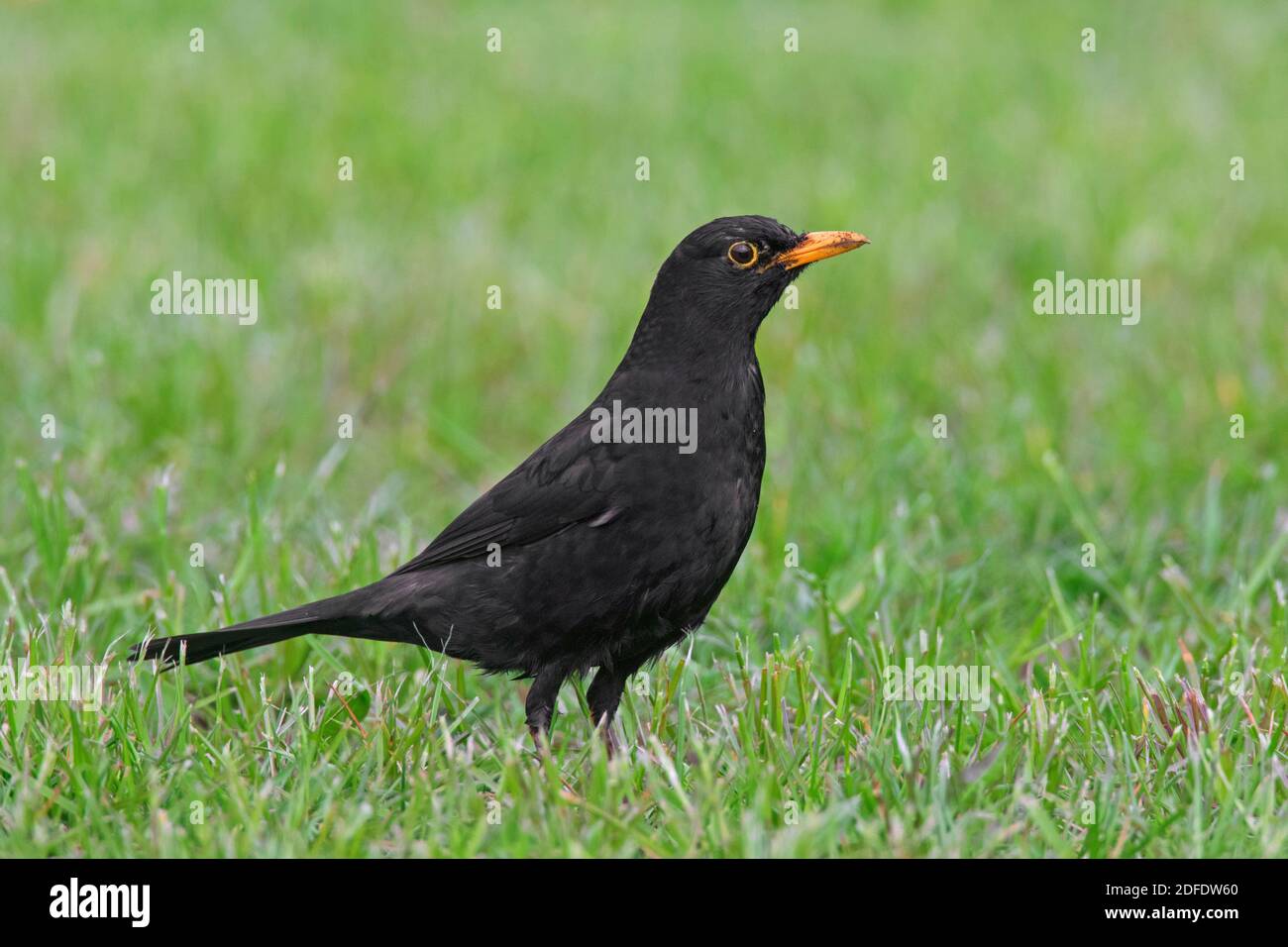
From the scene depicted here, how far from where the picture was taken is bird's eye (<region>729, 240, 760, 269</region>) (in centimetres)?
390

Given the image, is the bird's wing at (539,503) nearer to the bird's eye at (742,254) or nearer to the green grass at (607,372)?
the green grass at (607,372)

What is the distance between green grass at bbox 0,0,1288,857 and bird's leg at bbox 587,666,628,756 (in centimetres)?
8

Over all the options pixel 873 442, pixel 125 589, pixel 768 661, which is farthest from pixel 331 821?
pixel 873 442

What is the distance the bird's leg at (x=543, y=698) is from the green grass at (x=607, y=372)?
96mm

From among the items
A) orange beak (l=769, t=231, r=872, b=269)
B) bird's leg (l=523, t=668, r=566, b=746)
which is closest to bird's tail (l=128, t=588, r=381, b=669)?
bird's leg (l=523, t=668, r=566, b=746)

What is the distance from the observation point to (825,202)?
8000 millimetres

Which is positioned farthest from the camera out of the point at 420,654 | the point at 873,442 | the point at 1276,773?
the point at 873,442

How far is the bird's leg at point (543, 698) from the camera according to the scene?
3754 mm

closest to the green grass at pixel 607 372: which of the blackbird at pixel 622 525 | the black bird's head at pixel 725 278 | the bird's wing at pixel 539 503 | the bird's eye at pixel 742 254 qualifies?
the blackbird at pixel 622 525

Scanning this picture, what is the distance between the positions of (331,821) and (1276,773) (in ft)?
6.60

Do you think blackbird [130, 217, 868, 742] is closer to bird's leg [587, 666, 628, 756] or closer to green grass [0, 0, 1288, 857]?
bird's leg [587, 666, 628, 756]

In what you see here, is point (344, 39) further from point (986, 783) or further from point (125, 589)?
point (986, 783)

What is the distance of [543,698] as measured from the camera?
149 inches
